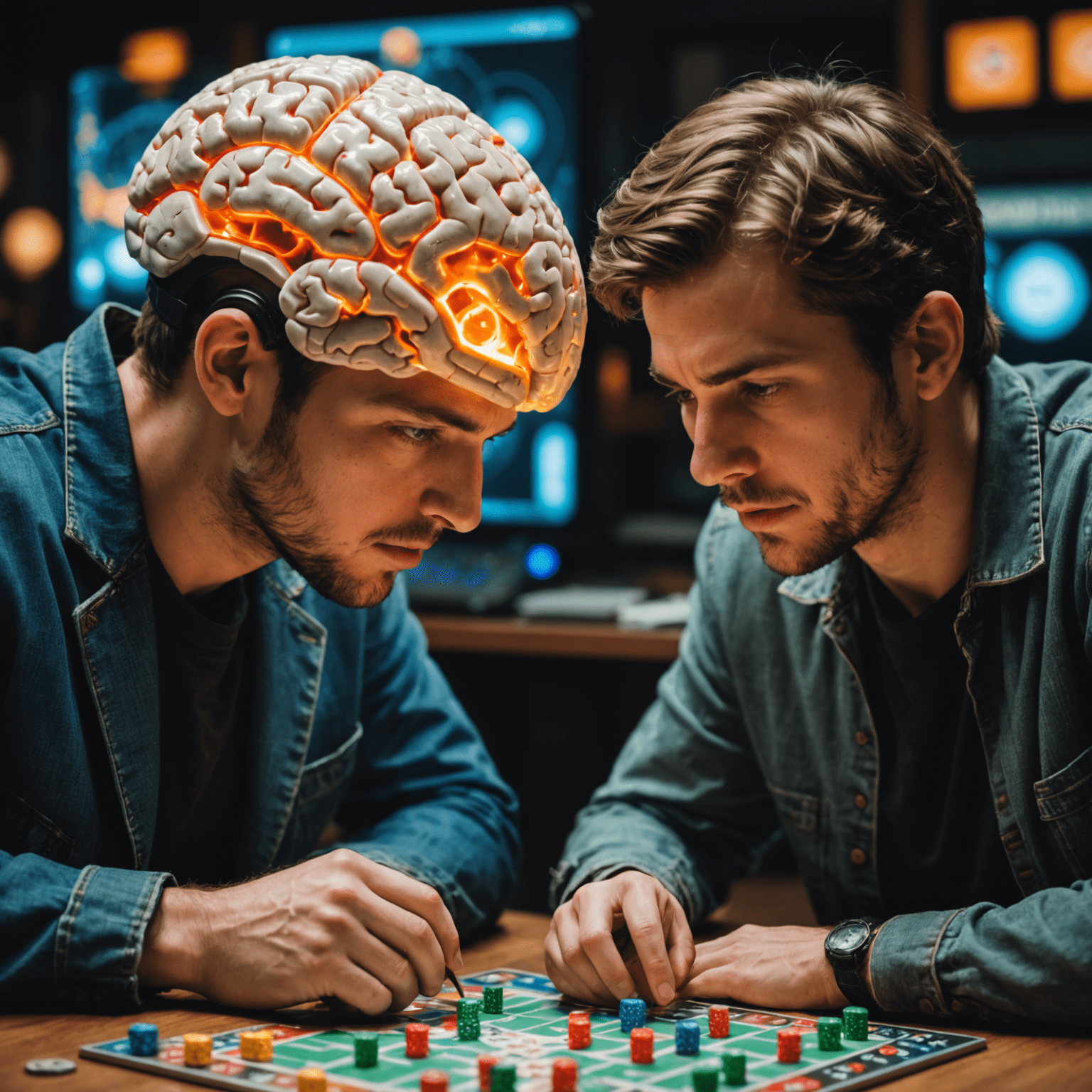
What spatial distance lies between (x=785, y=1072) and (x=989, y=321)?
99cm

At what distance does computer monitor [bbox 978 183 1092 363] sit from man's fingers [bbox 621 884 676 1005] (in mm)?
1954

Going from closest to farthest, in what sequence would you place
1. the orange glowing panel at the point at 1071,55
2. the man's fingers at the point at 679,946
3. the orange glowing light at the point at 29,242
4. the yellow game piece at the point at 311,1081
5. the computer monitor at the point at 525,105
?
the yellow game piece at the point at 311,1081, the man's fingers at the point at 679,946, the orange glowing panel at the point at 1071,55, the computer monitor at the point at 525,105, the orange glowing light at the point at 29,242

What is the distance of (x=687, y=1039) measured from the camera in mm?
1172

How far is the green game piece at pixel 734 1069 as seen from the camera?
109cm

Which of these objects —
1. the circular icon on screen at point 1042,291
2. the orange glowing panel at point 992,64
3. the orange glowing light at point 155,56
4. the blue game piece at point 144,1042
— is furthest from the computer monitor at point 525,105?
the blue game piece at point 144,1042

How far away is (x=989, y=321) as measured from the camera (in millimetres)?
1715

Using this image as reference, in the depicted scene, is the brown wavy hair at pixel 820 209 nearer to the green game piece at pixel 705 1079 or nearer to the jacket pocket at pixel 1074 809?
the jacket pocket at pixel 1074 809

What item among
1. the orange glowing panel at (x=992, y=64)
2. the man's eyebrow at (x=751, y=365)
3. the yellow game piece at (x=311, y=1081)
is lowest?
the yellow game piece at (x=311, y=1081)

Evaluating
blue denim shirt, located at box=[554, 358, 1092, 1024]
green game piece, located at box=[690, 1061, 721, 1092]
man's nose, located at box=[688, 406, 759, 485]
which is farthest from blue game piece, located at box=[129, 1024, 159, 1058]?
man's nose, located at box=[688, 406, 759, 485]

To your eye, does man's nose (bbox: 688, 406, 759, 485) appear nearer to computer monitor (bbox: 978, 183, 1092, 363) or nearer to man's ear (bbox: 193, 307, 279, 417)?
man's ear (bbox: 193, 307, 279, 417)

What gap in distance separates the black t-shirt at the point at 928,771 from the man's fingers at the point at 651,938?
0.39 metres

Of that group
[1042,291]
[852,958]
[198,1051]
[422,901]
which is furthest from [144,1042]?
[1042,291]

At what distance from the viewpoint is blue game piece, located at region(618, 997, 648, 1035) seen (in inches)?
49.6

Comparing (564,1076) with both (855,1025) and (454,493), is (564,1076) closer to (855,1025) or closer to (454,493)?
(855,1025)
